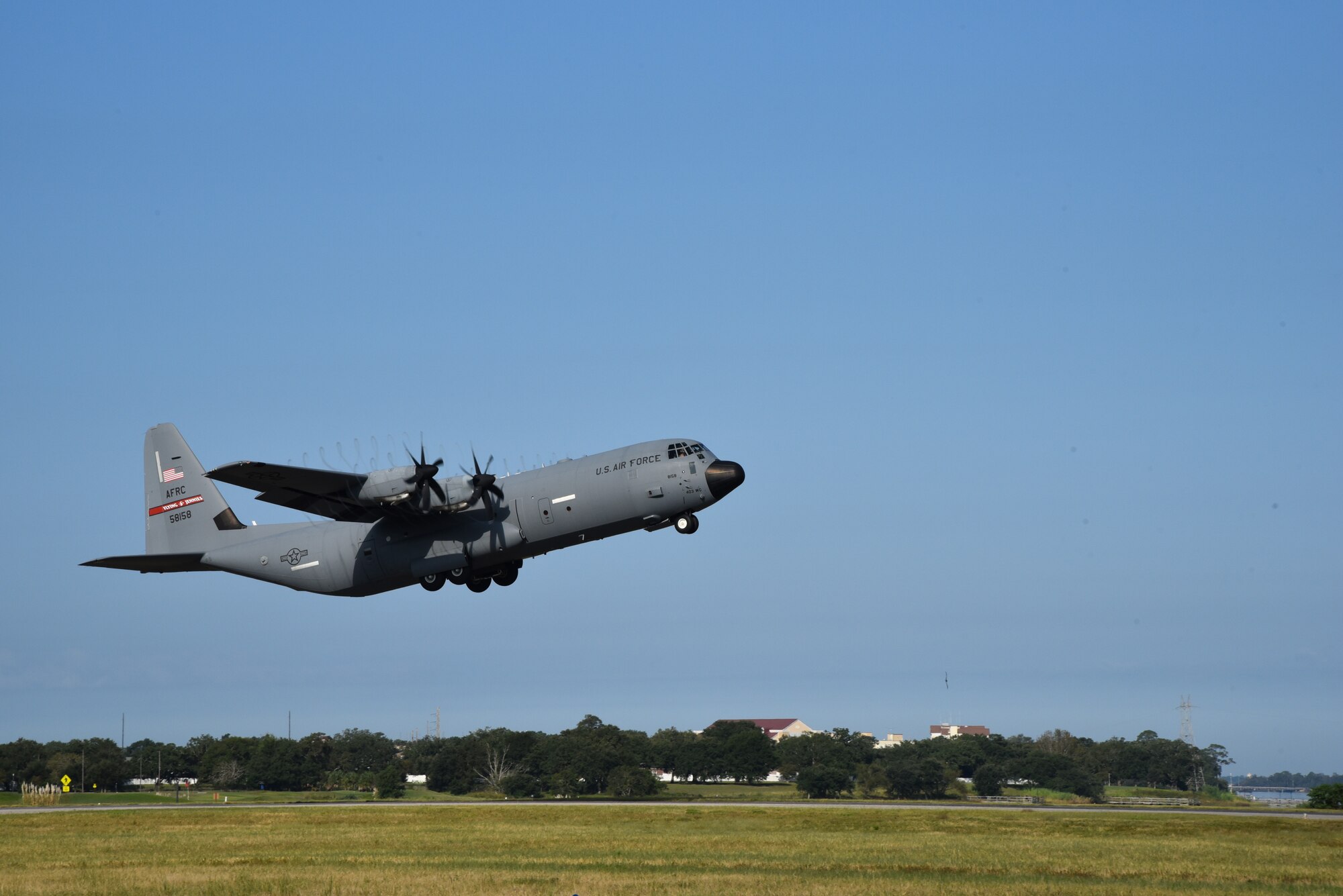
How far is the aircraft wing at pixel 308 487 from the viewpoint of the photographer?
40.2 meters

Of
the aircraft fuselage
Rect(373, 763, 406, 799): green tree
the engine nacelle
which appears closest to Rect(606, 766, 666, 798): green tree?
Rect(373, 763, 406, 799): green tree

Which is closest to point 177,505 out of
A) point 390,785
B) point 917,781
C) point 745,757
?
point 390,785

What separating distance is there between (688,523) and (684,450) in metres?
2.31

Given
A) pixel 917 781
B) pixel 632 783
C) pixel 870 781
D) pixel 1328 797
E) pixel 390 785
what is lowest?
pixel 870 781

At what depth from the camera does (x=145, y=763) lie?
13038cm

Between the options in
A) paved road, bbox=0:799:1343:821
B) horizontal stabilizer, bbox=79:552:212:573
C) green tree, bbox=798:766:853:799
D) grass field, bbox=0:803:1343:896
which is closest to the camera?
grass field, bbox=0:803:1343:896

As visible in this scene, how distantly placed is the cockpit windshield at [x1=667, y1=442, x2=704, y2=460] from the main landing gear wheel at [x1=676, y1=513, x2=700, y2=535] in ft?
6.18

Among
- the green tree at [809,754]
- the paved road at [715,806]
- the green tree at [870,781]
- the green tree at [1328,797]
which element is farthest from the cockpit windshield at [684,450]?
the green tree at [809,754]

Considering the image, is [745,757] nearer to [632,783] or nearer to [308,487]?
[632,783]

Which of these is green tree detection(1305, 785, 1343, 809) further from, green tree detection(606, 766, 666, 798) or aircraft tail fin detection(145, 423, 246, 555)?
aircraft tail fin detection(145, 423, 246, 555)

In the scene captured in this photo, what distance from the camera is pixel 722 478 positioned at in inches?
1545

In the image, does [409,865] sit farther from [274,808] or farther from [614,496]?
[274,808]

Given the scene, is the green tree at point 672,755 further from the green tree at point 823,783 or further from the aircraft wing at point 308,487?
the aircraft wing at point 308,487

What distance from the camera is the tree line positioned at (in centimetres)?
10138
